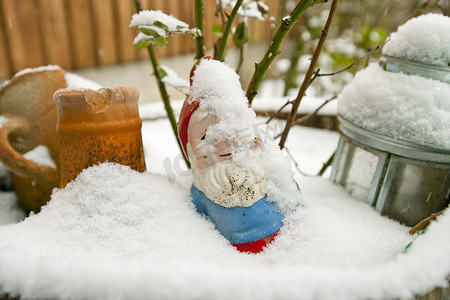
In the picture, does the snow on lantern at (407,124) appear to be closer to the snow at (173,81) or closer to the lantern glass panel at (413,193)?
the lantern glass panel at (413,193)

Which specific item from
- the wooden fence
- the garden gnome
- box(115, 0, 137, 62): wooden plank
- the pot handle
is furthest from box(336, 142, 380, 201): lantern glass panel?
box(115, 0, 137, 62): wooden plank

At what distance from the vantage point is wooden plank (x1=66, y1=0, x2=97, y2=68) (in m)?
2.19

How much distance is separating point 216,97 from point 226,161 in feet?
0.38

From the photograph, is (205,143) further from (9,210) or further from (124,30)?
(124,30)

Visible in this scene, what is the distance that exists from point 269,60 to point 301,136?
2.95 feet

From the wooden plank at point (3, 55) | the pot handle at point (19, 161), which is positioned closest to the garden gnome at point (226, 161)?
the pot handle at point (19, 161)

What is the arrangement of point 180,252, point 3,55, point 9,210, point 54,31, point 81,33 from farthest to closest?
point 81,33 < point 54,31 < point 3,55 < point 9,210 < point 180,252

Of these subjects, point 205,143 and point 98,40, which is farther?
point 98,40

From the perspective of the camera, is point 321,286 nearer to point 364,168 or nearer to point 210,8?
point 364,168

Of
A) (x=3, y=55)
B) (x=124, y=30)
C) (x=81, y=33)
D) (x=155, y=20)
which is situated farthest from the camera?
(x=124, y=30)

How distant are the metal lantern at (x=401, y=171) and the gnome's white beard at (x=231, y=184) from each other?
1.13ft

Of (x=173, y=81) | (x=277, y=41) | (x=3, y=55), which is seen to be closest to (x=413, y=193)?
(x=277, y=41)

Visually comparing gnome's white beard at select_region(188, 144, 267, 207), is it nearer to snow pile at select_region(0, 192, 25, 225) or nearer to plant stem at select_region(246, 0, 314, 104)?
plant stem at select_region(246, 0, 314, 104)

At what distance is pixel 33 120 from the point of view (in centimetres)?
86
